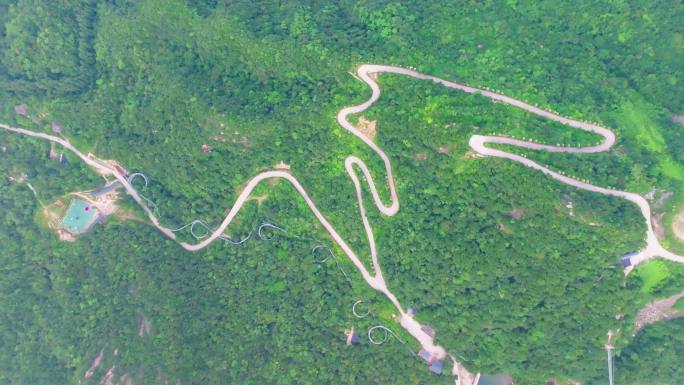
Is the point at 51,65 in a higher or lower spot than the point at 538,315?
lower

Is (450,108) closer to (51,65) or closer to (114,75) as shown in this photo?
(114,75)

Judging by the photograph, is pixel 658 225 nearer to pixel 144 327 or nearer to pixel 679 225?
pixel 679 225

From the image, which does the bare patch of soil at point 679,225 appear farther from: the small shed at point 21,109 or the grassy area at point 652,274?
the small shed at point 21,109

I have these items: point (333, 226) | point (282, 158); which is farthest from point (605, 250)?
point (282, 158)

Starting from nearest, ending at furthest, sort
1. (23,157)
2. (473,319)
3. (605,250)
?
(605,250)
(473,319)
(23,157)

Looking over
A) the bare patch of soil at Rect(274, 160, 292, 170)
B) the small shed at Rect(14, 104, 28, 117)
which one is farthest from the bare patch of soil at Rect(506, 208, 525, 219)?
the small shed at Rect(14, 104, 28, 117)

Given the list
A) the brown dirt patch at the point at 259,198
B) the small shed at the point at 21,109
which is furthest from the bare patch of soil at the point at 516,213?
the small shed at the point at 21,109

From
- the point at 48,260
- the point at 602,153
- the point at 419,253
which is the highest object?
the point at 602,153

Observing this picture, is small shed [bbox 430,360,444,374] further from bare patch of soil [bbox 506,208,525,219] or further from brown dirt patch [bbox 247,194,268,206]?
brown dirt patch [bbox 247,194,268,206]
